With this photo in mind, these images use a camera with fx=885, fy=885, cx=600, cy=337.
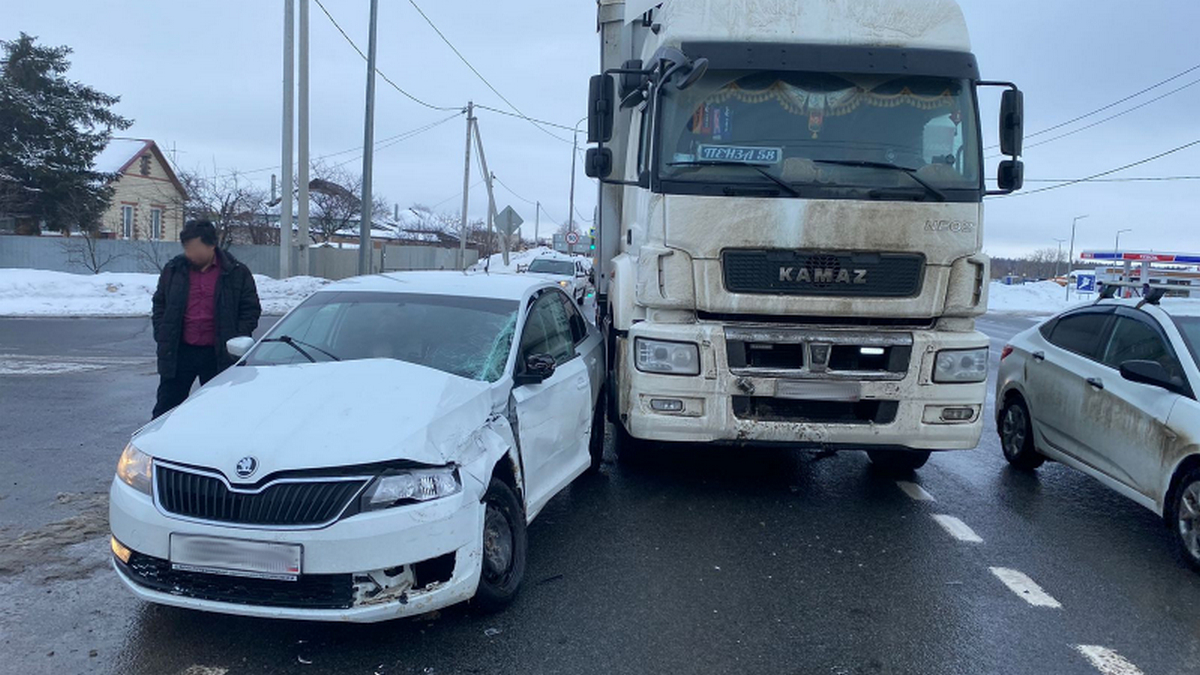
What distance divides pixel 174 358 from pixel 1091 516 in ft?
21.3

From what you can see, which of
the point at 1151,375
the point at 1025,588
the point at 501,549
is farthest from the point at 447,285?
the point at 1151,375

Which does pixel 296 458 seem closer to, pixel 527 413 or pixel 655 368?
pixel 527 413

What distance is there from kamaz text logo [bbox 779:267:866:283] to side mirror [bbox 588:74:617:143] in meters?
1.61

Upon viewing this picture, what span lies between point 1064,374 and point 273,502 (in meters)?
5.89

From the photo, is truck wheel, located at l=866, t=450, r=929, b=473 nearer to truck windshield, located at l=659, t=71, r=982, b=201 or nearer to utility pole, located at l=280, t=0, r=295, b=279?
truck windshield, located at l=659, t=71, r=982, b=201

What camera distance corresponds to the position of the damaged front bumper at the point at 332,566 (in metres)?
3.48

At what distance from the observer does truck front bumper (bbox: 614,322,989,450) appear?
572cm

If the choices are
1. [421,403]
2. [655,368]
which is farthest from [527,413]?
[655,368]

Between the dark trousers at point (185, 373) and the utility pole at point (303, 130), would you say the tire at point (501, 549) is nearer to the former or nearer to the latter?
the dark trousers at point (185, 373)

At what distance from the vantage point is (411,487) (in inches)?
144

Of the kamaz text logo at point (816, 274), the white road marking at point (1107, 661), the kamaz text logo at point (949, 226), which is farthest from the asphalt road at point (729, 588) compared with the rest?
the kamaz text logo at point (949, 226)

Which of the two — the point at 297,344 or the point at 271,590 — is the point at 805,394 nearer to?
the point at 297,344

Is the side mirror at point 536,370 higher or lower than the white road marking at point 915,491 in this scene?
higher

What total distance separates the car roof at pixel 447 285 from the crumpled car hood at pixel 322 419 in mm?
978
